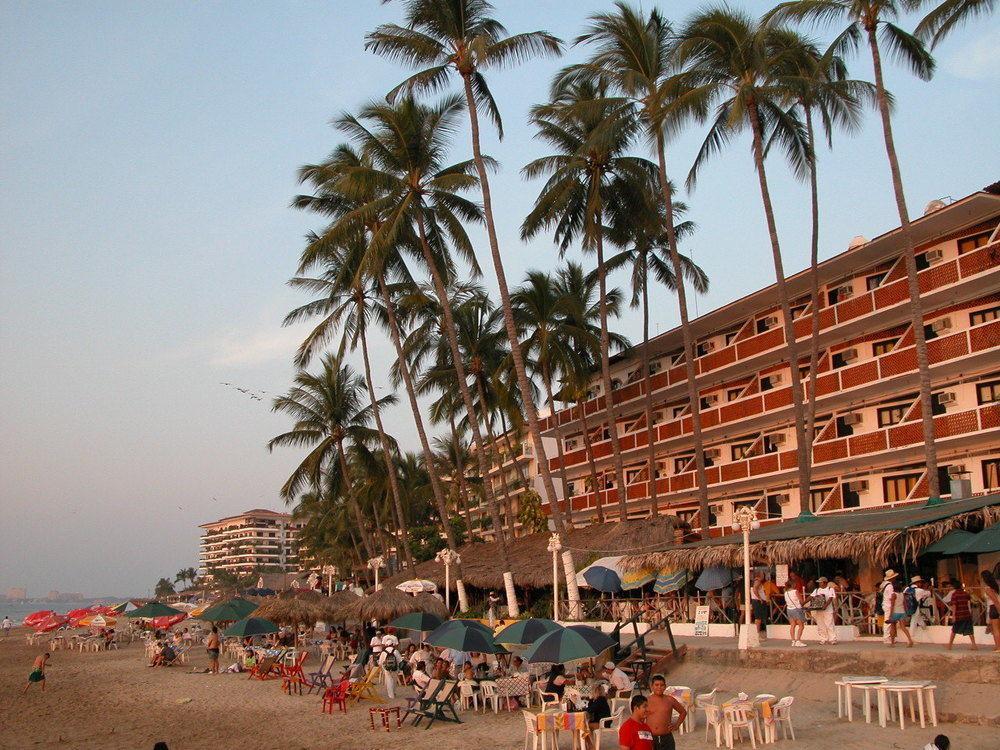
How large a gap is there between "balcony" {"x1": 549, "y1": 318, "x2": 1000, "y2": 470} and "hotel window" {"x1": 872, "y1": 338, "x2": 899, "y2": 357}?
147cm

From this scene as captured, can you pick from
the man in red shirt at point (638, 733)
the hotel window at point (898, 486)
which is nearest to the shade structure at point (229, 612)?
the hotel window at point (898, 486)

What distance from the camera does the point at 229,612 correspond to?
3356 centimetres

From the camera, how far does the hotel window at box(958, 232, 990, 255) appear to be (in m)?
26.5

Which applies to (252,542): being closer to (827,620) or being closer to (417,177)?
(417,177)

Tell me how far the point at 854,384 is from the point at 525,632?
16343 millimetres

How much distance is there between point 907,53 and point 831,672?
17617mm

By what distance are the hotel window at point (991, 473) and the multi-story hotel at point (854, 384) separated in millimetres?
33

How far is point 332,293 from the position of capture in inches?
1647

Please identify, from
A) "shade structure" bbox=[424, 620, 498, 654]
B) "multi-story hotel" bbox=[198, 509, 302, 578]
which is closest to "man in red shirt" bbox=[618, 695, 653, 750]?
"shade structure" bbox=[424, 620, 498, 654]

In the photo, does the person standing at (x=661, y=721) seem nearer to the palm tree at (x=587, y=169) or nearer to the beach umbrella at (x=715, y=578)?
the beach umbrella at (x=715, y=578)

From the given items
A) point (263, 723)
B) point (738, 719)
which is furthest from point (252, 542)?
point (738, 719)

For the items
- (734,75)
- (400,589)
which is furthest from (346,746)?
(734,75)

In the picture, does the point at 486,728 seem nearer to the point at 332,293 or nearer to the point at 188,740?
the point at 188,740

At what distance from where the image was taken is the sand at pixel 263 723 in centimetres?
1355
